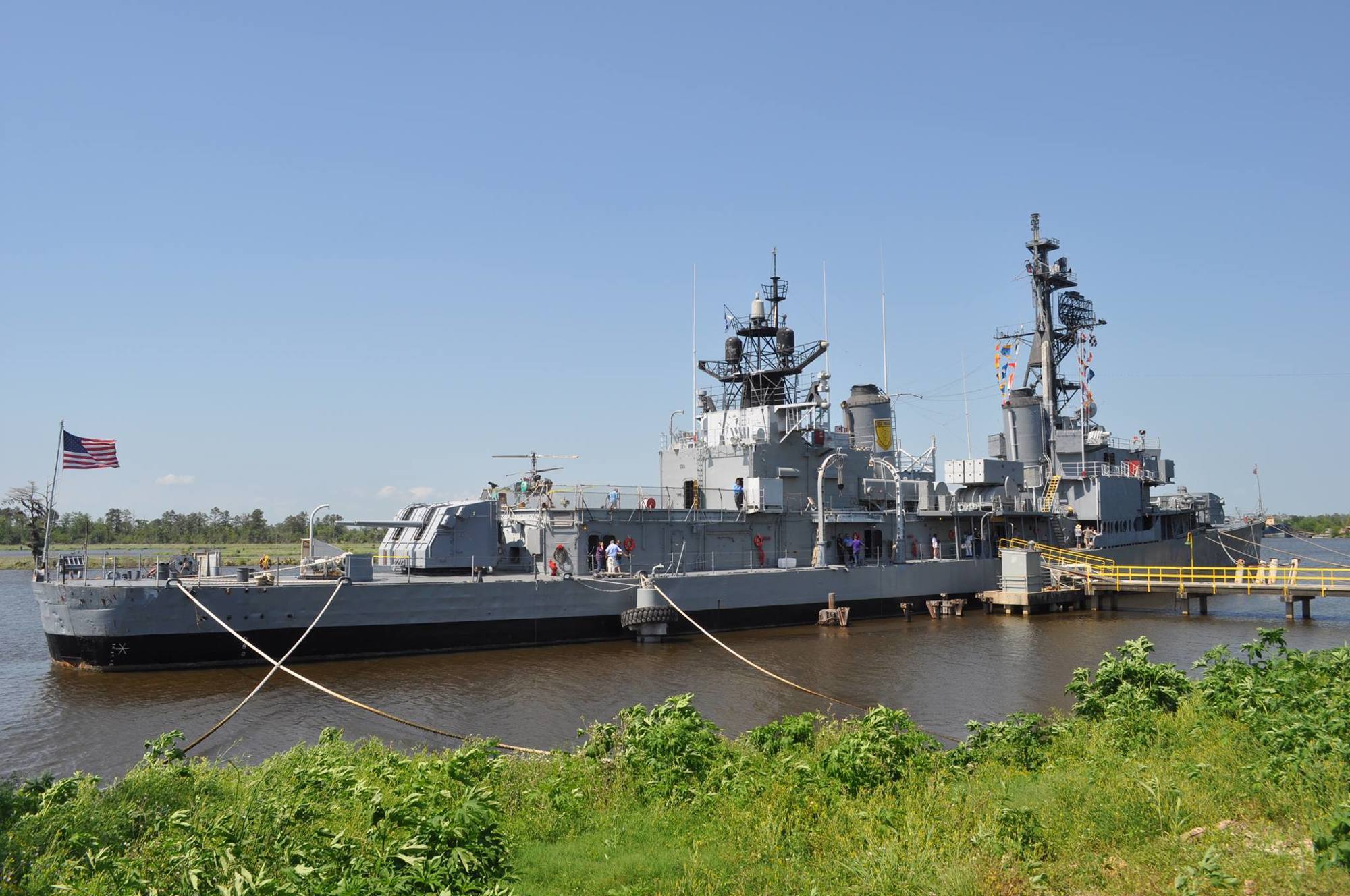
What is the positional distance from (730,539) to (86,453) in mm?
20199

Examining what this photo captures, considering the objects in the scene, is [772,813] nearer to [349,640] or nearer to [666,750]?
[666,750]

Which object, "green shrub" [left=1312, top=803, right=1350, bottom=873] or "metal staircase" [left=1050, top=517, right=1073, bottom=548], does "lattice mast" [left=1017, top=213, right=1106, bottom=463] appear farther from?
"green shrub" [left=1312, top=803, right=1350, bottom=873]

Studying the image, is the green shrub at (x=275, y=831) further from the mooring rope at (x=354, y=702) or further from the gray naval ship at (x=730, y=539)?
the gray naval ship at (x=730, y=539)

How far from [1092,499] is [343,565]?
3381 centimetres

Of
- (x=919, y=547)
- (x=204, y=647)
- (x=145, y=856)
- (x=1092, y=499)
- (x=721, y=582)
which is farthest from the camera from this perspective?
(x=1092, y=499)

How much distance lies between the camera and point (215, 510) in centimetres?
9150

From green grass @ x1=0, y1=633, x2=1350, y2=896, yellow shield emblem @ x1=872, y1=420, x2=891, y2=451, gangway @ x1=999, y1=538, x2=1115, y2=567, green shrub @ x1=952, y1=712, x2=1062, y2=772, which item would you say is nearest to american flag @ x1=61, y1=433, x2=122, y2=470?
green grass @ x1=0, y1=633, x2=1350, y2=896

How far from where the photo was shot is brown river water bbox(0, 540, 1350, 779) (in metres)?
17.0

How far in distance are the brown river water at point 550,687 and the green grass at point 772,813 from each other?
19.1 feet

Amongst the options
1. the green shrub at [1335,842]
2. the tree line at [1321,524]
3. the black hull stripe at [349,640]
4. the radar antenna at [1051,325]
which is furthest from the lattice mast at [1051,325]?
the tree line at [1321,524]

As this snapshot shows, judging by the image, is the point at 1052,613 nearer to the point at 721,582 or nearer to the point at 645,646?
the point at 721,582

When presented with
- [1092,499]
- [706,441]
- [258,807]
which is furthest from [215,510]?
[258,807]

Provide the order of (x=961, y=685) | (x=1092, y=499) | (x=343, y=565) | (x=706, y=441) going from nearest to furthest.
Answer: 1. (x=961, y=685)
2. (x=343, y=565)
3. (x=706, y=441)
4. (x=1092, y=499)

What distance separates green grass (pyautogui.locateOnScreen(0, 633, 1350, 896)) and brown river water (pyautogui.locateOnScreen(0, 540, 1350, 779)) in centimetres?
583
